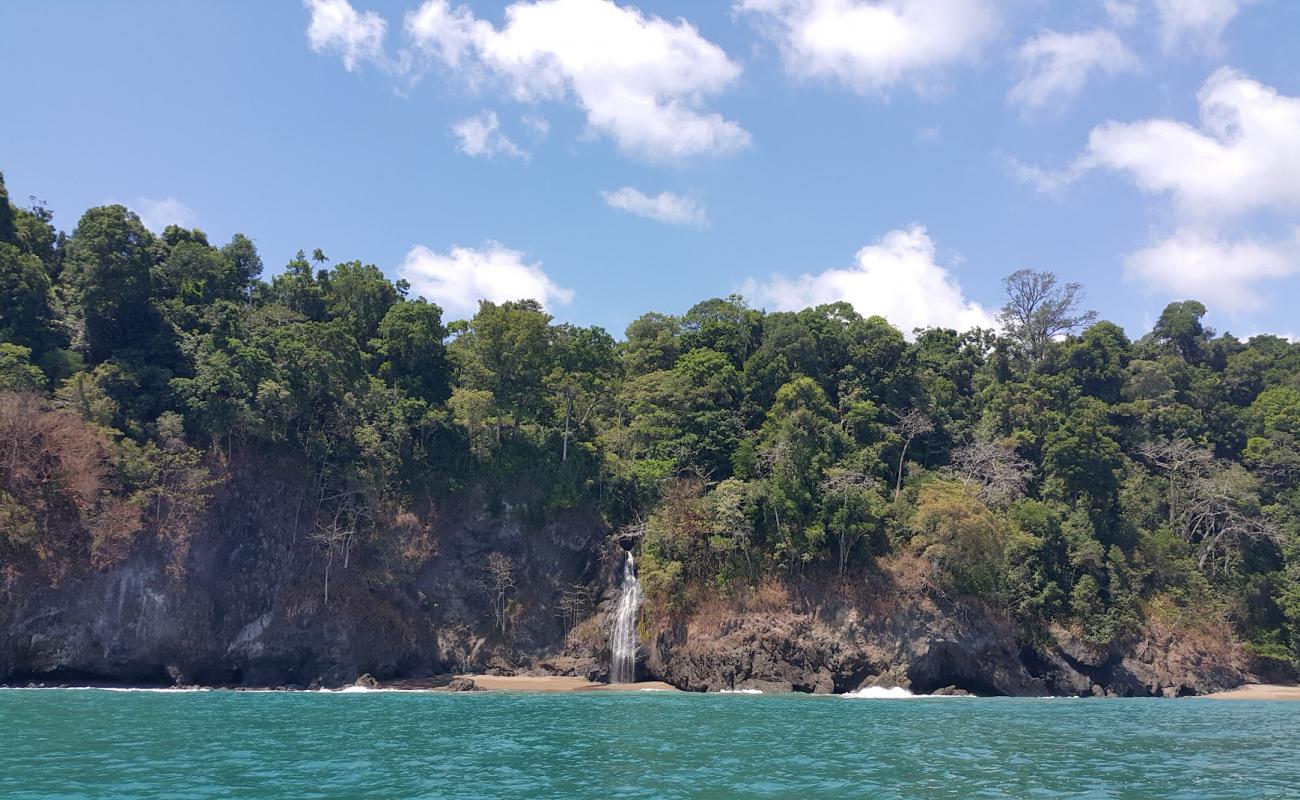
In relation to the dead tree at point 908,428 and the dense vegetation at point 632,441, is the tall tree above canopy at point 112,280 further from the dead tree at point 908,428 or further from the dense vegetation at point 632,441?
the dead tree at point 908,428

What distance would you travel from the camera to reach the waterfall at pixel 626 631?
4325 cm

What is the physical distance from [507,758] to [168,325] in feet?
113

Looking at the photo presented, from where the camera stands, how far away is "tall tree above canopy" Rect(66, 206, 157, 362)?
138 ft

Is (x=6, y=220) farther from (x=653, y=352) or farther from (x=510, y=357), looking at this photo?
(x=653, y=352)

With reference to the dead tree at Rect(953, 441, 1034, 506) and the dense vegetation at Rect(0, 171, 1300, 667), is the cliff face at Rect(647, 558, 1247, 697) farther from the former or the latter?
the dead tree at Rect(953, 441, 1034, 506)

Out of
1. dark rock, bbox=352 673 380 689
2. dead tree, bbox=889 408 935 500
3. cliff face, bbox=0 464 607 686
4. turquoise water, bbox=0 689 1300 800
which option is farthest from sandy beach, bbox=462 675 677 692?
dead tree, bbox=889 408 935 500

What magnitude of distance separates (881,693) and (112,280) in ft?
134

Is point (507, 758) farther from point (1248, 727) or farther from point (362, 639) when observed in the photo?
point (362, 639)

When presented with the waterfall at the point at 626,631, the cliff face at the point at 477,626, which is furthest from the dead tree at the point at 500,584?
the waterfall at the point at 626,631

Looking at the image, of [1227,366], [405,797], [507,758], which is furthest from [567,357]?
[1227,366]

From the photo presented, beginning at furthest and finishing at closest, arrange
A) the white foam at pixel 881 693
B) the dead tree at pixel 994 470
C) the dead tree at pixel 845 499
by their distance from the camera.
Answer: the dead tree at pixel 994 470 → the dead tree at pixel 845 499 → the white foam at pixel 881 693

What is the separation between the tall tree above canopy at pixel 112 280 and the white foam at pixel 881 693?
37.6 meters

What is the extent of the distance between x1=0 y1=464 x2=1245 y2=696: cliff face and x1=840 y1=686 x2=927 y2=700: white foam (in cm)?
61

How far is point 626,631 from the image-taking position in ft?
145
